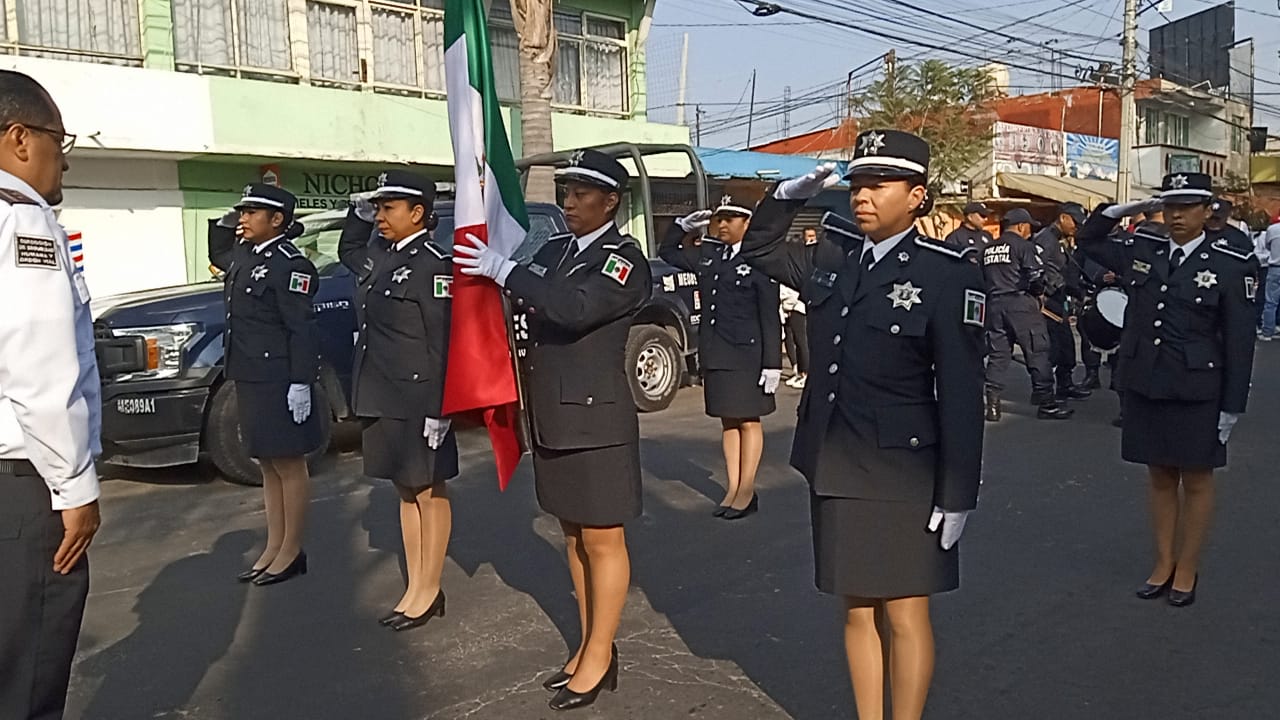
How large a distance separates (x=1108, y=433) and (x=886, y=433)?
6.89 m

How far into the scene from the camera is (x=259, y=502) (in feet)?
24.3

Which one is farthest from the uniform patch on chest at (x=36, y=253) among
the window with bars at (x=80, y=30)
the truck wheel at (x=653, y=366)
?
the window with bars at (x=80, y=30)

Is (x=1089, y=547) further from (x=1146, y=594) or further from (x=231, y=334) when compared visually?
(x=231, y=334)

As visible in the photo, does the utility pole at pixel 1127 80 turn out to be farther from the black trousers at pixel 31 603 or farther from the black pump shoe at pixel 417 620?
the black trousers at pixel 31 603

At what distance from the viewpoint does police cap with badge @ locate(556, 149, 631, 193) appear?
12.9ft

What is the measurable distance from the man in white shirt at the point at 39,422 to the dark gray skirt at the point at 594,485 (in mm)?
1631

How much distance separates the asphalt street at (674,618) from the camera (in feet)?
13.4

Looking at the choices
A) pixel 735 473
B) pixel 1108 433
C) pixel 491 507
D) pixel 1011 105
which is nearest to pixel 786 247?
pixel 735 473

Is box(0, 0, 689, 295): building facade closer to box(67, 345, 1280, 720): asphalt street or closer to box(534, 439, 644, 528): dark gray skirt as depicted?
box(67, 345, 1280, 720): asphalt street

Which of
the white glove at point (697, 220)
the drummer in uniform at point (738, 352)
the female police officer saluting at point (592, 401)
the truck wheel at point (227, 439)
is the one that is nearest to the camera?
the female police officer saluting at point (592, 401)

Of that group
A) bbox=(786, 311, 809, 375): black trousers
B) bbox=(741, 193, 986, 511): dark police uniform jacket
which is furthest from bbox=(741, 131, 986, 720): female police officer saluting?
bbox=(786, 311, 809, 375): black trousers

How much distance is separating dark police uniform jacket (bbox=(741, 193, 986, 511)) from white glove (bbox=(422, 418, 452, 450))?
184 cm

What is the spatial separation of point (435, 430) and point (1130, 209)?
341cm

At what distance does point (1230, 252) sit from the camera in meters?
4.93
